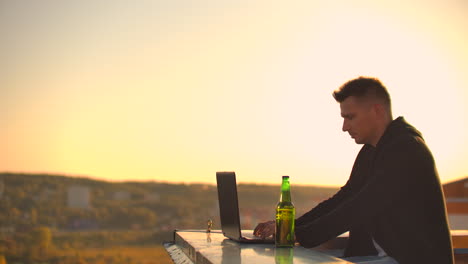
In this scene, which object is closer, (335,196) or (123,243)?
(335,196)

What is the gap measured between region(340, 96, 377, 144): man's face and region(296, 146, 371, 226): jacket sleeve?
30 cm

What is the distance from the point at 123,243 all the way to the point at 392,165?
25932 millimetres

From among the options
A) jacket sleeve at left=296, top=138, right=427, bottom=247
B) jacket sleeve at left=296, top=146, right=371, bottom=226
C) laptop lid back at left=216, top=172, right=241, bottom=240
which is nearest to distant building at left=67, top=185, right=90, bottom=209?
jacket sleeve at left=296, top=146, right=371, bottom=226

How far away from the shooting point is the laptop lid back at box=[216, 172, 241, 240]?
94.5 inches

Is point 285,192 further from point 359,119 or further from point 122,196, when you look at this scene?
point 122,196

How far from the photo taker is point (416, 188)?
2.13 meters

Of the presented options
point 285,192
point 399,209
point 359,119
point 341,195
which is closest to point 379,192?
point 399,209

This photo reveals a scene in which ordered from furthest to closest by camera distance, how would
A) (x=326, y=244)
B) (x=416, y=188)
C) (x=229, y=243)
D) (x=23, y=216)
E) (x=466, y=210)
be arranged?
(x=23, y=216) < (x=466, y=210) < (x=326, y=244) < (x=229, y=243) < (x=416, y=188)

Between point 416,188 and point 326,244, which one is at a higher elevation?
point 416,188

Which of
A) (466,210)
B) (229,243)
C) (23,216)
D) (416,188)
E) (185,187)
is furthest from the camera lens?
(23,216)

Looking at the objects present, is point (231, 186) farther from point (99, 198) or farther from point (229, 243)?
point (99, 198)

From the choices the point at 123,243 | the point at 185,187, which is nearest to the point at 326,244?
the point at 185,187

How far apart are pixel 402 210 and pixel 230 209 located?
649 mm

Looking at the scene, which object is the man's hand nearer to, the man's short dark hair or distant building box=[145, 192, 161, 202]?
the man's short dark hair
